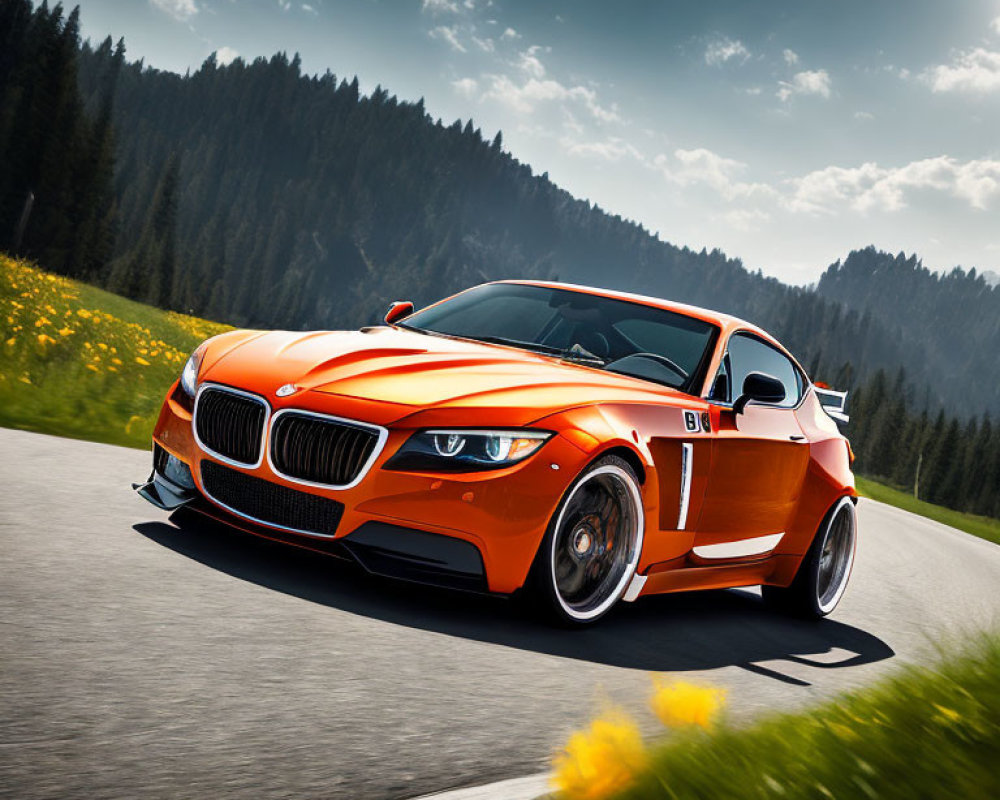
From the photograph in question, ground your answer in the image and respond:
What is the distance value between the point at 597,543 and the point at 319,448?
1242 millimetres

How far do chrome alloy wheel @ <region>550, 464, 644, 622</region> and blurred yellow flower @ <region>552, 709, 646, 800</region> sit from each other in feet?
6.19

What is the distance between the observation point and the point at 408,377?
4.32 meters

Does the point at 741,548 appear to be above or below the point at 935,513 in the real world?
above

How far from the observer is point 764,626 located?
19.1 feet

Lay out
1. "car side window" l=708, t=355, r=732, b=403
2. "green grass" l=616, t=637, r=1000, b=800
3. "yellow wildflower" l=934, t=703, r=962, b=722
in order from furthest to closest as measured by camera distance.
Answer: "car side window" l=708, t=355, r=732, b=403
"yellow wildflower" l=934, t=703, r=962, b=722
"green grass" l=616, t=637, r=1000, b=800

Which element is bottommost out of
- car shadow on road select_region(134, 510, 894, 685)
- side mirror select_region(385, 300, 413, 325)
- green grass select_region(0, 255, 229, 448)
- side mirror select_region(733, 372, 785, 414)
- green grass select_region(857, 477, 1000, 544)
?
green grass select_region(857, 477, 1000, 544)

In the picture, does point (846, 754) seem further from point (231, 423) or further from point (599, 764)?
point (231, 423)

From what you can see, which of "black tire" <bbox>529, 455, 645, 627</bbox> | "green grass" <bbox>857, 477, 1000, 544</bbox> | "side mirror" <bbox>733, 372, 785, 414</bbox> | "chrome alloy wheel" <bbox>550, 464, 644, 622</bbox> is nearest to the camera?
"black tire" <bbox>529, 455, 645, 627</bbox>

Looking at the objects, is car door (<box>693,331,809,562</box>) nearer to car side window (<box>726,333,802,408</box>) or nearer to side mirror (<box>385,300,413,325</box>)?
car side window (<box>726,333,802,408</box>)

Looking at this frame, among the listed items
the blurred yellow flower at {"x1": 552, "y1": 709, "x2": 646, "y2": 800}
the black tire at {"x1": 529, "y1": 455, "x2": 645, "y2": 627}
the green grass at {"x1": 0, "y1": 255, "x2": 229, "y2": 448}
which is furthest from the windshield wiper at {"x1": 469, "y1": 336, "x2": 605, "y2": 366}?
the green grass at {"x1": 0, "y1": 255, "x2": 229, "y2": 448}

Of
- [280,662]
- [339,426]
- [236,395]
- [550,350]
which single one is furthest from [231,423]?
[550,350]

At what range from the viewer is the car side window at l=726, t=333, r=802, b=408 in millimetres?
5797

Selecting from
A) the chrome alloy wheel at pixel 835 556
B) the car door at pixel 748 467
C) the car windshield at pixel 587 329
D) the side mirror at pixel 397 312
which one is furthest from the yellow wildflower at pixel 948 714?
the side mirror at pixel 397 312

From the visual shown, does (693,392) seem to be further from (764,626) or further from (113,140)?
(113,140)
